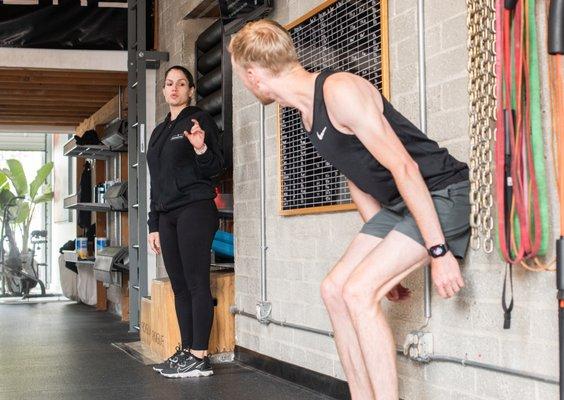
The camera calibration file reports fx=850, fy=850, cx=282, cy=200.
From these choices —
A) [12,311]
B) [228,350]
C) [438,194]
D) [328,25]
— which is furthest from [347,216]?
[12,311]

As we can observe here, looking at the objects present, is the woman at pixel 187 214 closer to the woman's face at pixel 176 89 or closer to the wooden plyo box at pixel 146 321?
the woman's face at pixel 176 89

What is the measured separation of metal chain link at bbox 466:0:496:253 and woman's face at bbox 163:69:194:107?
226cm

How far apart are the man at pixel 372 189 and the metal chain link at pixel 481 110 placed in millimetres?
49

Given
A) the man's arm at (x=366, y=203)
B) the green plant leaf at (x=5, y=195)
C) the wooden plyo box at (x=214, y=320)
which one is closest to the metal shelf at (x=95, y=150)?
the wooden plyo box at (x=214, y=320)

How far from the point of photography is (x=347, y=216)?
3.65 meters

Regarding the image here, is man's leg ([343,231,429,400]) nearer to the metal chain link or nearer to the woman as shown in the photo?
the metal chain link

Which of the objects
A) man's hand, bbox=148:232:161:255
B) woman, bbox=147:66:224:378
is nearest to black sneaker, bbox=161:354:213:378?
woman, bbox=147:66:224:378

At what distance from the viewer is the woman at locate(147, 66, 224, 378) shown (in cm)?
437

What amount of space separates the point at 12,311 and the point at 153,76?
3.83 metres

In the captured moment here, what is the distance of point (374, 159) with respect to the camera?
8.23 ft

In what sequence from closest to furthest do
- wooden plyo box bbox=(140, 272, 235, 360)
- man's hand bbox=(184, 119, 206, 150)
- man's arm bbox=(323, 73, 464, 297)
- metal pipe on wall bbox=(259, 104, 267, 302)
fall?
man's arm bbox=(323, 73, 464, 297) → man's hand bbox=(184, 119, 206, 150) → metal pipe on wall bbox=(259, 104, 267, 302) → wooden plyo box bbox=(140, 272, 235, 360)

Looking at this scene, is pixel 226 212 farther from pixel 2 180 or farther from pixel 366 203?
pixel 2 180

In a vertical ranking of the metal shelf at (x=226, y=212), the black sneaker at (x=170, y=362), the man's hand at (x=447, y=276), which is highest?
the metal shelf at (x=226, y=212)

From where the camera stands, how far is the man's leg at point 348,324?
2.54 metres
